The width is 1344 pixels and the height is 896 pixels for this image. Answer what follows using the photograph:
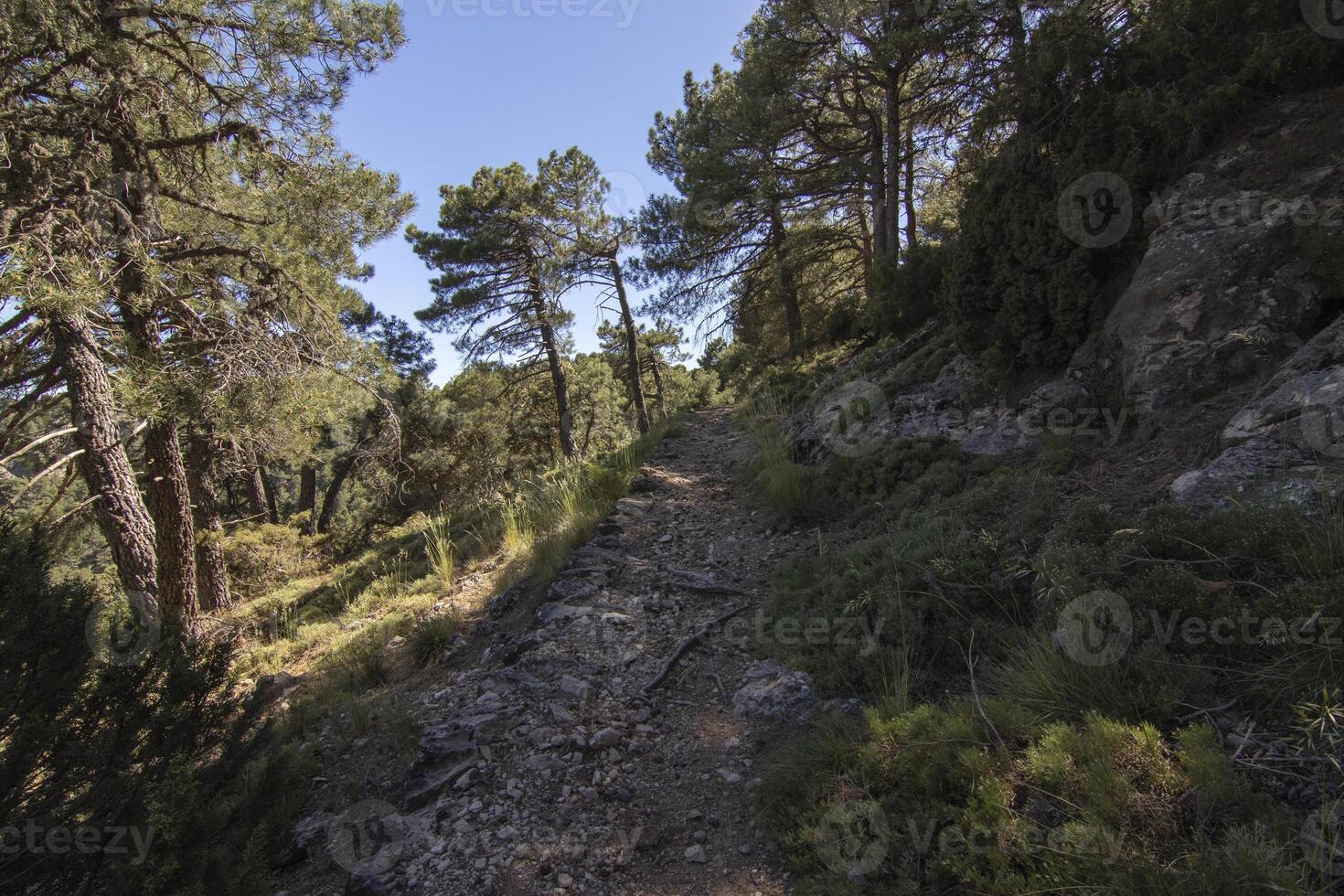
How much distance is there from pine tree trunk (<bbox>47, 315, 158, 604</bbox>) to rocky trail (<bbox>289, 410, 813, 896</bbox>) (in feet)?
12.3

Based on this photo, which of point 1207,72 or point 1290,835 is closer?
point 1290,835

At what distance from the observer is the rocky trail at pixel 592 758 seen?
2584 mm

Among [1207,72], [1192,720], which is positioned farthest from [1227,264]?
[1192,720]

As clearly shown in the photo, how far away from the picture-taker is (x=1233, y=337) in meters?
4.00

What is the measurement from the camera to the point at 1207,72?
15.9ft

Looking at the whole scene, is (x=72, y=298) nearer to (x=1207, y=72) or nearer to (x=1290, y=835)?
(x=1290, y=835)

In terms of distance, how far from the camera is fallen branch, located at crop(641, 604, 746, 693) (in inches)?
154

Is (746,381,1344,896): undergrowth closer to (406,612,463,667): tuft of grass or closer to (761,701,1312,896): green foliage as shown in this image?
(761,701,1312,896): green foliage

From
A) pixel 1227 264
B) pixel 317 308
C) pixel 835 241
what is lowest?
pixel 1227 264

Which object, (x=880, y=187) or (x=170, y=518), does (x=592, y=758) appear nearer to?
(x=170, y=518)

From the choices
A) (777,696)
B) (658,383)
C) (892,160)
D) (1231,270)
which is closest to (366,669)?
(777,696)

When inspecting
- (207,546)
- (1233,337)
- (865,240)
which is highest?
(865,240)

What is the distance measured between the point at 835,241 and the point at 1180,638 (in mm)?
13231

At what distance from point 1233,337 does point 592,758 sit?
203 inches
